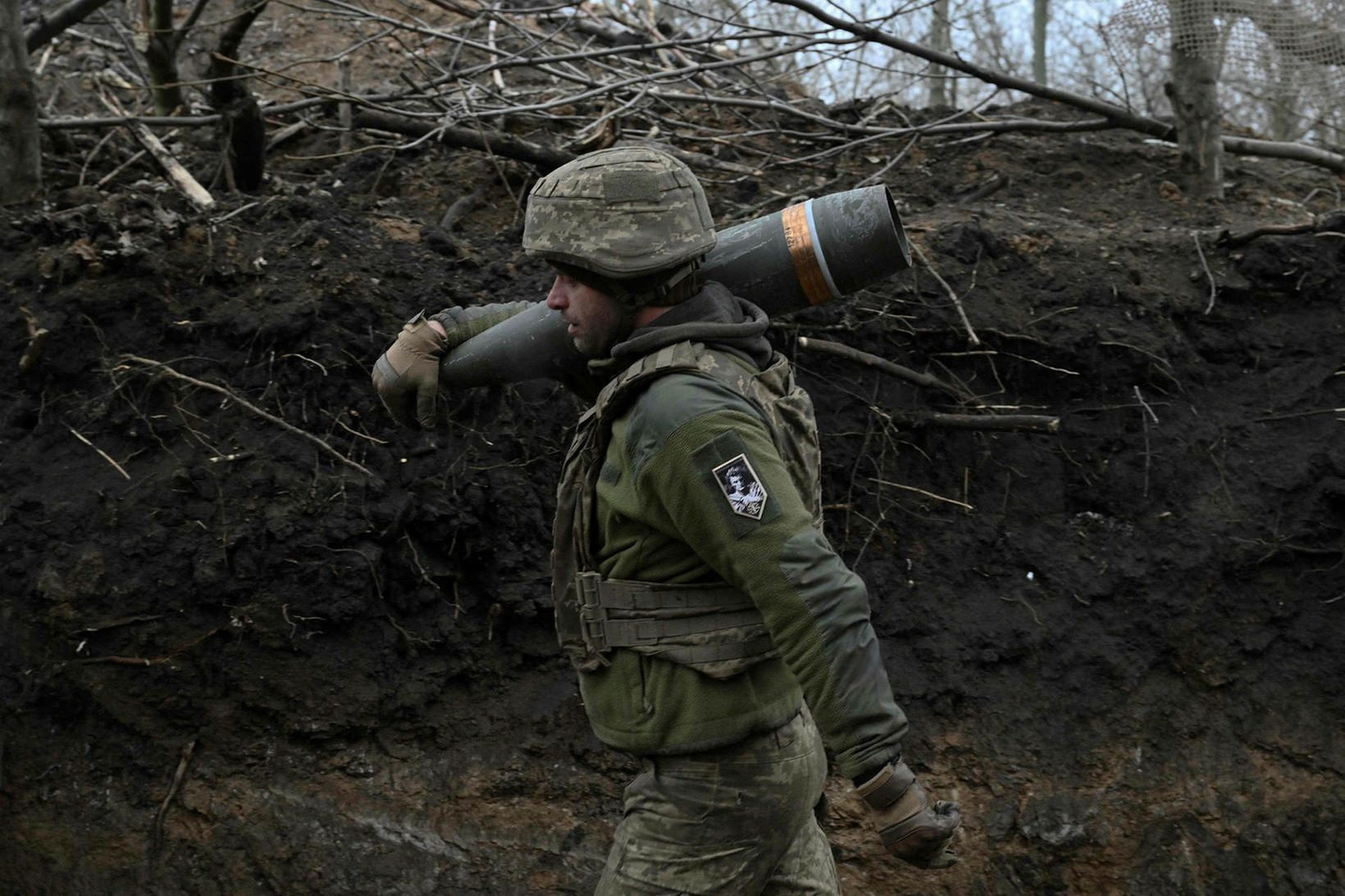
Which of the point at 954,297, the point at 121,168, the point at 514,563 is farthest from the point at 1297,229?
the point at 121,168

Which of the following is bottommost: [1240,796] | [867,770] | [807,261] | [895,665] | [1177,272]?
[1240,796]

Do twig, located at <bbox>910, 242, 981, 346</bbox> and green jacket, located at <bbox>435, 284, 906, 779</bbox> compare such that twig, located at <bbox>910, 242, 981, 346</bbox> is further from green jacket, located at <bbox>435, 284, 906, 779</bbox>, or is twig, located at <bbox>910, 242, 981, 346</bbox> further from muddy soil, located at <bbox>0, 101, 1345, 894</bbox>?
green jacket, located at <bbox>435, 284, 906, 779</bbox>

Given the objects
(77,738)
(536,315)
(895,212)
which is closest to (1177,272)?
(895,212)

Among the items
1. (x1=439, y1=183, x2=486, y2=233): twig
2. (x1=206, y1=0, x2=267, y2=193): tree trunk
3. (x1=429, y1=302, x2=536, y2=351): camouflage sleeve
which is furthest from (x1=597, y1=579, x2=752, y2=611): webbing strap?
(x1=206, y1=0, x2=267, y2=193): tree trunk

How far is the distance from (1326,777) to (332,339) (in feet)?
12.5

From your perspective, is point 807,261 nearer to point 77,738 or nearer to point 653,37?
point 77,738

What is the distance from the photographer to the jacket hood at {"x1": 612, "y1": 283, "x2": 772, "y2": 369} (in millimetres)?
2398

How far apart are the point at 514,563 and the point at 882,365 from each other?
154cm

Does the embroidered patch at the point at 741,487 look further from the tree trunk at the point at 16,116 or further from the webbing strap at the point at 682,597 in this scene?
the tree trunk at the point at 16,116

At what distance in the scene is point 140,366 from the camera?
160 inches

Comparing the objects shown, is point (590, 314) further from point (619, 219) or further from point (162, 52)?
point (162, 52)

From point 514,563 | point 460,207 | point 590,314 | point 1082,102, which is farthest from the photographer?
point 1082,102

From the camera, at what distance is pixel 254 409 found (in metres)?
3.99

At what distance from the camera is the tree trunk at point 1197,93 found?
5.49 metres
